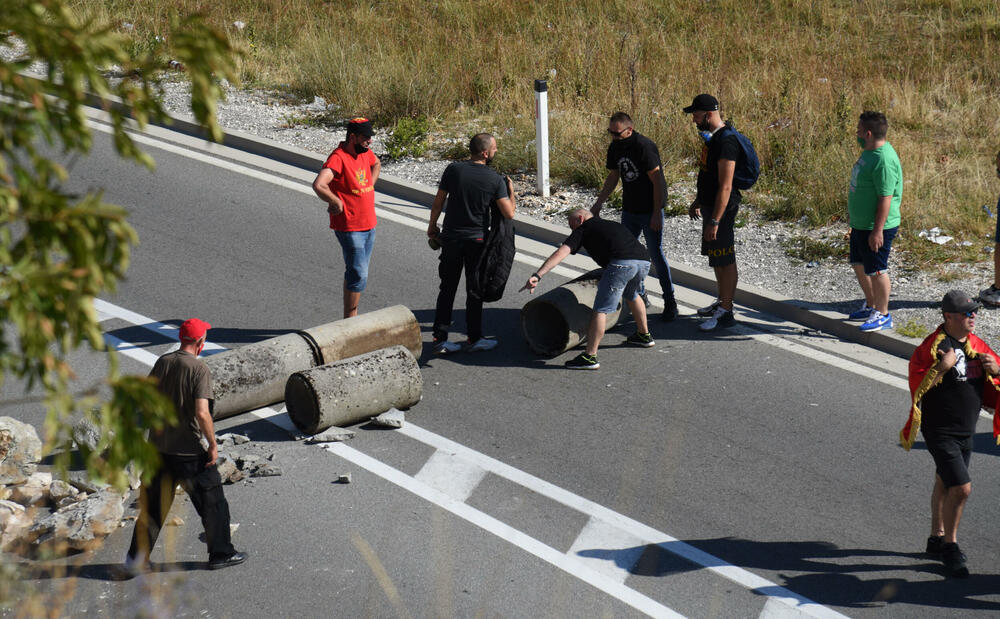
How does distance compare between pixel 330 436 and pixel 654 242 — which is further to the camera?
pixel 654 242

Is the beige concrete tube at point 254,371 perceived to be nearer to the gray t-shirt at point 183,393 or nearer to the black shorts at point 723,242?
the gray t-shirt at point 183,393

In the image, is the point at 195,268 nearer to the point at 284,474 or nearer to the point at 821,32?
the point at 284,474

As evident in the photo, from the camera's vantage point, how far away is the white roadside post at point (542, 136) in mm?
11516

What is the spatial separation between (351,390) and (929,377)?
3.80 m

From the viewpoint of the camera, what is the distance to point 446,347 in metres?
8.93

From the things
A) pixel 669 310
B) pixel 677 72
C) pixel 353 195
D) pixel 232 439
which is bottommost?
pixel 232 439

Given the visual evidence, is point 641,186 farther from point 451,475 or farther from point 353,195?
point 451,475

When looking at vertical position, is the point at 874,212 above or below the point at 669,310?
above

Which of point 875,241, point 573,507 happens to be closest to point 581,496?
point 573,507

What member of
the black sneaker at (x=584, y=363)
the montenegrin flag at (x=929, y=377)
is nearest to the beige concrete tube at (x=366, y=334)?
the black sneaker at (x=584, y=363)

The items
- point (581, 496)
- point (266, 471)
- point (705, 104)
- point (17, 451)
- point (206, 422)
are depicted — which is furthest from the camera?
point (705, 104)

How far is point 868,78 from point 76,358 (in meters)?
11.0

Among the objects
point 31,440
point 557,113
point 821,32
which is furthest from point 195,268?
point 821,32

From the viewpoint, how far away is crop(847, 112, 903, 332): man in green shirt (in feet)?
28.3
